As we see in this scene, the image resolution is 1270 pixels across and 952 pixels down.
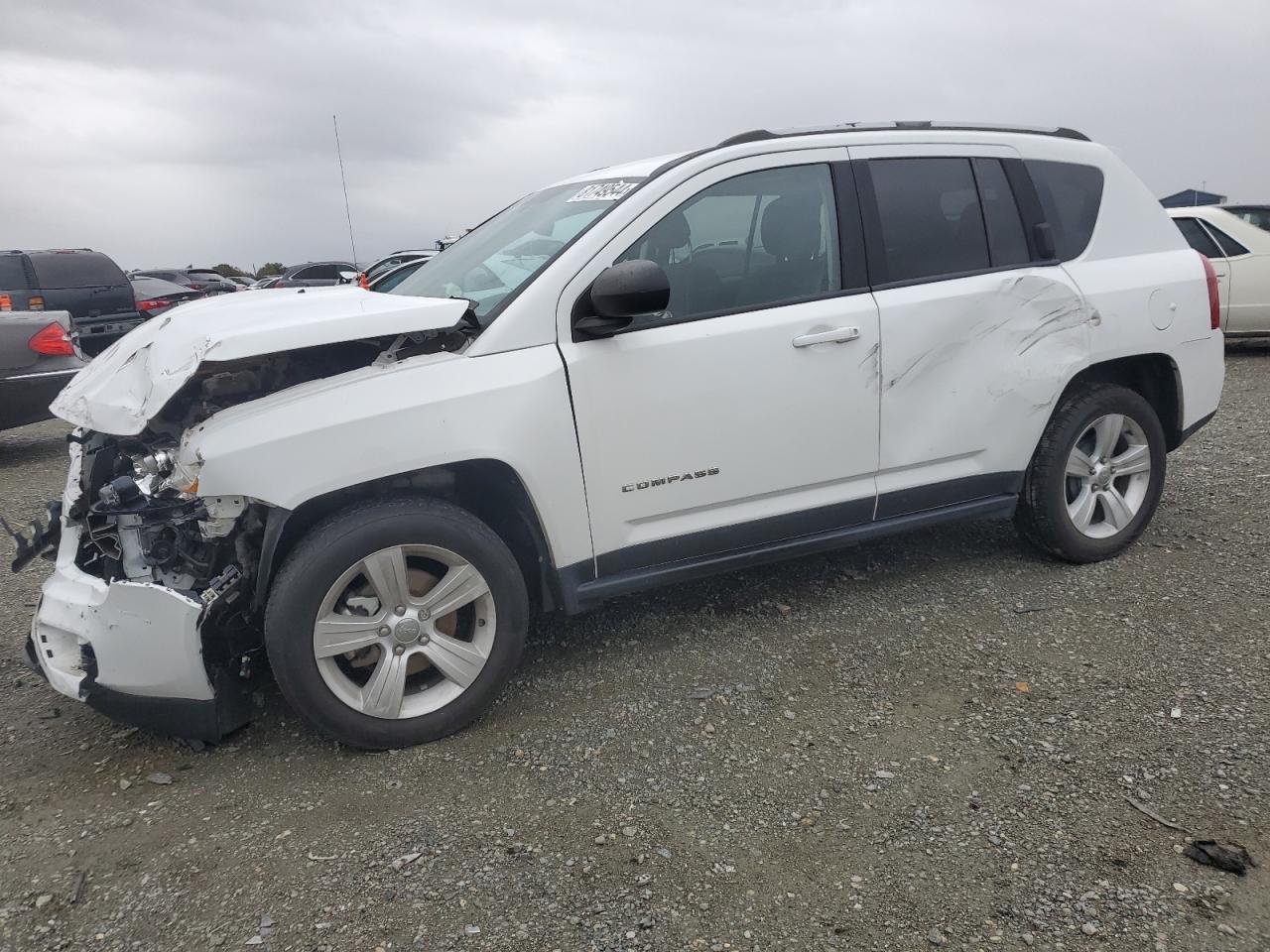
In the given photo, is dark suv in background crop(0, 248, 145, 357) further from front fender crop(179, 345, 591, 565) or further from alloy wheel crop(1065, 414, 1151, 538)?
alloy wheel crop(1065, 414, 1151, 538)

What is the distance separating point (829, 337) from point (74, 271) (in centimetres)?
1128

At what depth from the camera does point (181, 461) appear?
2594 mm

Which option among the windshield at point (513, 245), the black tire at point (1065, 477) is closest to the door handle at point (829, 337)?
the windshield at point (513, 245)

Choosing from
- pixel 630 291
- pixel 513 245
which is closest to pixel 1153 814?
pixel 630 291

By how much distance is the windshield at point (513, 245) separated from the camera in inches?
125

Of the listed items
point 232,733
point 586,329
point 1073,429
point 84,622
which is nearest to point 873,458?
point 1073,429

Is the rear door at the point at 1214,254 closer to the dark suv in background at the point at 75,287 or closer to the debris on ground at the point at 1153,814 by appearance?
the debris on ground at the point at 1153,814

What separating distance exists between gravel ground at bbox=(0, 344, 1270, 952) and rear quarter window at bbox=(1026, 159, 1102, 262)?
1516 mm

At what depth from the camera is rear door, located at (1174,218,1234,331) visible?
892cm

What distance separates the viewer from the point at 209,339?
264 centimetres

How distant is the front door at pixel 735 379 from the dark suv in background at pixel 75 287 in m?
9.72

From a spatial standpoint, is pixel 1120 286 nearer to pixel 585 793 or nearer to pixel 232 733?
pixel 585 793

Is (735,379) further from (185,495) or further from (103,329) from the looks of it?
(103,329)

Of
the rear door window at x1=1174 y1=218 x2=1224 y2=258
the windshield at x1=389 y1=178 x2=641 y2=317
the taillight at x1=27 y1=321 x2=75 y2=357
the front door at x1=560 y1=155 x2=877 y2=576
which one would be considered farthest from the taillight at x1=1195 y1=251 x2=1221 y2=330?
the taillight at x1=27 y1=321 x2=75 y2=357
